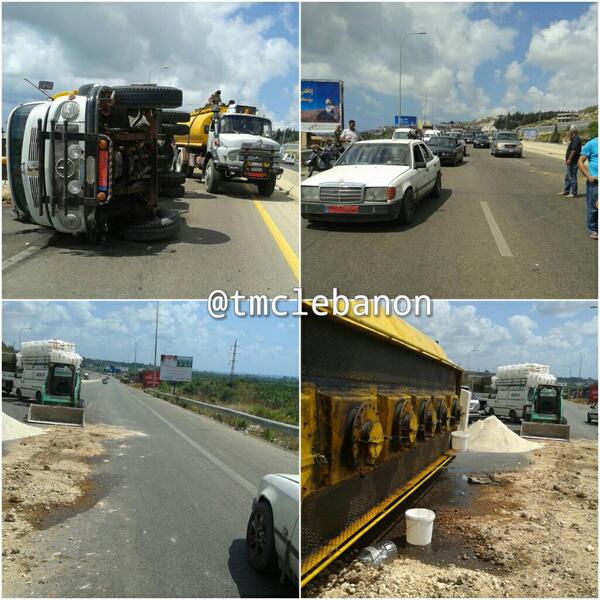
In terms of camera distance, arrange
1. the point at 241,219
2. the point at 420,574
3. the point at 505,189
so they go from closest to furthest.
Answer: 1. the point at 420,574
2. the point at 241,219
3. the point at 505,189

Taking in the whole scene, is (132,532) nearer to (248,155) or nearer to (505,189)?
(248,155)

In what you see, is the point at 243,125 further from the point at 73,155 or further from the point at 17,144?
the point at 73,155

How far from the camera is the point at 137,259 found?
27.0 ft

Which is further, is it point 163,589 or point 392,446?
point 392,446

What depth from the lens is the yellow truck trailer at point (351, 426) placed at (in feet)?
14.2

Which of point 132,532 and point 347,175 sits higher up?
point 347,175

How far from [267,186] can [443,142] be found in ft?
41.5

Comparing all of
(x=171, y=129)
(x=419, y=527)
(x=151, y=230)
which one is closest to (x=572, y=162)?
(x=151, y=230)

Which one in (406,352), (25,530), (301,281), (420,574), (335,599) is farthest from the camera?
(301,281)

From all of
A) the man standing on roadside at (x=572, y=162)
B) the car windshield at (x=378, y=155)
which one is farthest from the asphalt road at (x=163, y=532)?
the man standing on roadside at (x=572, y=162)

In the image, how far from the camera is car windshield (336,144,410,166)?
11.8m

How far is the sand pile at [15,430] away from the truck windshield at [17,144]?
547 centimetres

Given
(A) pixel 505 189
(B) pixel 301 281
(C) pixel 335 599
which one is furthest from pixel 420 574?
(A) pixel 505 189

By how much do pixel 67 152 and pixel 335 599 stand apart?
6391 millimetres
